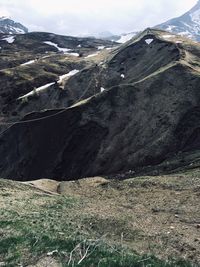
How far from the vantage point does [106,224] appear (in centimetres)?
3328

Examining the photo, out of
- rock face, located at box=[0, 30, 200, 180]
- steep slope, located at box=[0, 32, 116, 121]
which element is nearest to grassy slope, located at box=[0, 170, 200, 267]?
rock face, located at box=[0, 30, 200, 180]

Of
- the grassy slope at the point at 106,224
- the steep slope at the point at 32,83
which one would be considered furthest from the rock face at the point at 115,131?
the grassy slope at the point at 106,224

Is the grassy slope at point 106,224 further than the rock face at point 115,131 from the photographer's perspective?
No

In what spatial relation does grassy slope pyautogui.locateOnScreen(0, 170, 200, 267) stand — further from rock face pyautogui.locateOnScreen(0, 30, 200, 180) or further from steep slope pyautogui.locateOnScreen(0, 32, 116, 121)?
steep slope pyautogui.locateOnScreen(0, 32, 116, 121)

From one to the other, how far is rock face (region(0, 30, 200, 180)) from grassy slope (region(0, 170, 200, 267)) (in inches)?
992

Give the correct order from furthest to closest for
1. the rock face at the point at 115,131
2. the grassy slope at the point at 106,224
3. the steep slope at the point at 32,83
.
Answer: the steep slope at the point at 32,83, the rock face at the point at 115,131, the grassy slope at the point at 106,224

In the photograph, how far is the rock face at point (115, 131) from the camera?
75938 mm

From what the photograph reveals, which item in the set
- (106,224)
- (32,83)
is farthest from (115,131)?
(32,83)

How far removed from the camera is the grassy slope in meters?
25.6

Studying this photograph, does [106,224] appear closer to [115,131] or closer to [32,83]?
[115,131]

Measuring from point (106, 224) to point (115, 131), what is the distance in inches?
2038

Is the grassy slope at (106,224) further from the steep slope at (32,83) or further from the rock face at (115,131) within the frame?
the steep slope at (32,83)

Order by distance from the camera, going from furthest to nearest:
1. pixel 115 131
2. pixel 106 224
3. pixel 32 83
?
pixel 32 83
pixel 115 131
pixel 106 224

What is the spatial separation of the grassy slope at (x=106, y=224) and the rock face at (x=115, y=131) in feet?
82.7
